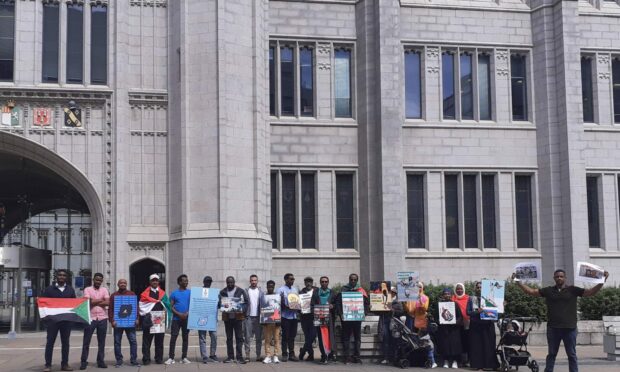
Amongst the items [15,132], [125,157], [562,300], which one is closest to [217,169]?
[125,157]

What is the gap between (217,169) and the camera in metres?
23.6

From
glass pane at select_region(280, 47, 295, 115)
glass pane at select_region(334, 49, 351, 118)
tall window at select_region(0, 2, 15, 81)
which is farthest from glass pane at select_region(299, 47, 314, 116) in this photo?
tall window at select_region(0, 2, 15, 81)

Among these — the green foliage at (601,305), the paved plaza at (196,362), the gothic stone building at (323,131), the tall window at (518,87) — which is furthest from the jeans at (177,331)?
the tall window at (518,87)

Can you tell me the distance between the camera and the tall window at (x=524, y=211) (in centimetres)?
2928

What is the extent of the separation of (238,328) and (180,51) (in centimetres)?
1094

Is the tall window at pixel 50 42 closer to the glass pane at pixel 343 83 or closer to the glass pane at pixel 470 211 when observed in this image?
the glass pane at pixel 343 83

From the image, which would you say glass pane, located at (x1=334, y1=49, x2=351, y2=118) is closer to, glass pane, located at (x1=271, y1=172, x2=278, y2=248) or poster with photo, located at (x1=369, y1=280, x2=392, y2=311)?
glass pane, located at (x1=271, y1=172, x2=278, y2=248)

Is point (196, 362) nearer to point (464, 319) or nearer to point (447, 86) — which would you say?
point (464, 319)

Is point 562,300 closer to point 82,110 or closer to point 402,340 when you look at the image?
point 402,340

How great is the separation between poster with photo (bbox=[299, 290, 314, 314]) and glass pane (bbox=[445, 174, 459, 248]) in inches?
516

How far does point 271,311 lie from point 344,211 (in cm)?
1208

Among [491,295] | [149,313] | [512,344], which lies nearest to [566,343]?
[512,344]

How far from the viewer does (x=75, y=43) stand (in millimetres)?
25281

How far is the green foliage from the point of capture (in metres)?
22.5
